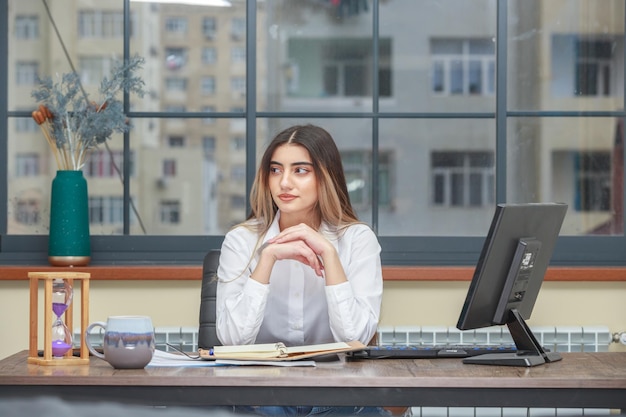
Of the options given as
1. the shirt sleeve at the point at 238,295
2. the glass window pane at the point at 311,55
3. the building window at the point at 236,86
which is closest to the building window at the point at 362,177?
the glass window pane at the point at 311,55

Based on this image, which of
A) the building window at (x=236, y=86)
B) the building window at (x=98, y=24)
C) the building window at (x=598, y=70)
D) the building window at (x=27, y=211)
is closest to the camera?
the building window at (x=27, y=211)

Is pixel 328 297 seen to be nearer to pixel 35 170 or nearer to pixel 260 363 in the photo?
pixel 260 363

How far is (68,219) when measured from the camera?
3562mm

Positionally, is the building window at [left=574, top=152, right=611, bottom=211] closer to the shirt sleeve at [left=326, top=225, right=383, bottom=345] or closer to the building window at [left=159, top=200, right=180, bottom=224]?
the building window at [left=159, top=200, right=180, bottom=224]

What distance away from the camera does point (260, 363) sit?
2.06m

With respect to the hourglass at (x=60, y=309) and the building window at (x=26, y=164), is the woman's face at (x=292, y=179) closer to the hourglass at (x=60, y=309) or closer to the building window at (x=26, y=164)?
the hourglass at (x=60, y=309)

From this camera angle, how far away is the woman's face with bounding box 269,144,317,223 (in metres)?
2.55

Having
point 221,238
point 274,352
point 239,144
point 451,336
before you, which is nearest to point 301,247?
point 274,352

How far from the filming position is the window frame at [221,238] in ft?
12.4

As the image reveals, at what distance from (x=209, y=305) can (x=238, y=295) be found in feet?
1.12

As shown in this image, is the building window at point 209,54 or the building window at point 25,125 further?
the building window at point 209,54

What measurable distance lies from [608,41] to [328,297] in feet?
23.3

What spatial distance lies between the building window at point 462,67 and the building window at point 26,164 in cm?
1336

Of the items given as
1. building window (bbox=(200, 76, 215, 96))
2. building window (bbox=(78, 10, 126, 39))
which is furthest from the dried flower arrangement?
building window (bbox=(200, 76, 215, 96))
